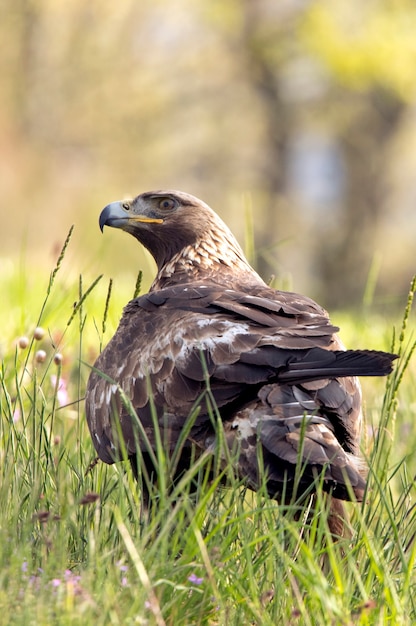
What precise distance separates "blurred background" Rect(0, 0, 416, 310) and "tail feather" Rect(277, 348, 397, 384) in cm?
1562

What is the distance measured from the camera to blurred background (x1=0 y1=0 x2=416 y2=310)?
19.5m

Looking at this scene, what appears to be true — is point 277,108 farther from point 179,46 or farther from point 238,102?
point 179,46

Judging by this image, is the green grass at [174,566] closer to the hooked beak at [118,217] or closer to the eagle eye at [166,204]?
the hooked beak at [118,217]

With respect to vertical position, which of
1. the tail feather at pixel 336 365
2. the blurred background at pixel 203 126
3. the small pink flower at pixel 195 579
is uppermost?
the blurred background at pixel 203 126

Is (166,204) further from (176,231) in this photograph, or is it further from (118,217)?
(118,217)

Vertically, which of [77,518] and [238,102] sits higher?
[238,102]

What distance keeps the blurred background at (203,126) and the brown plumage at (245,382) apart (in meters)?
15.1

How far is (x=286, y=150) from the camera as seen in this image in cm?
2067

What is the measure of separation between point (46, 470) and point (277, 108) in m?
18.2

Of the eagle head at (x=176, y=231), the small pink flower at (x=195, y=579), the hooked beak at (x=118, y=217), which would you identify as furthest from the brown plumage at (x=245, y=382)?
the hooked beak at (x=118, y=217)

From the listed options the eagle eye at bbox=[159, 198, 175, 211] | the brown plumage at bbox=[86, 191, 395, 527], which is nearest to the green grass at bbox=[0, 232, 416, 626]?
the brown plumage at bbox=[86, 191, 395, 527]

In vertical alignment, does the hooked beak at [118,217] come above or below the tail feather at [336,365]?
above

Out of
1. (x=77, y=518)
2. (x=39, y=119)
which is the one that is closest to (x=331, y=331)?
(x=77, y=518)

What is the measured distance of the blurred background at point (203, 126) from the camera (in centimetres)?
1948
